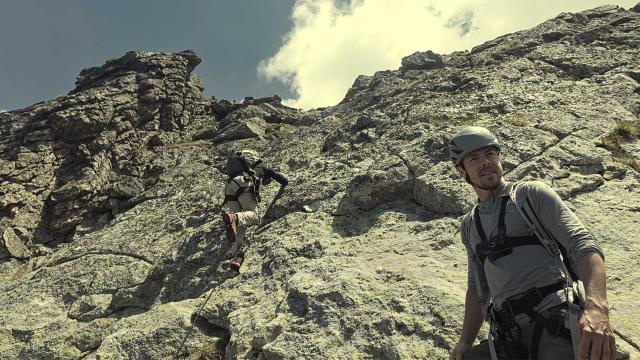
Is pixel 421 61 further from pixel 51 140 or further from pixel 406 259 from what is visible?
pixel 51 140

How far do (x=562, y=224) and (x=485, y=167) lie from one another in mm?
1108

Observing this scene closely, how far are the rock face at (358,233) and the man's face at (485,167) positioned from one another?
3.30 metres

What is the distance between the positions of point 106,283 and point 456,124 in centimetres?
1291

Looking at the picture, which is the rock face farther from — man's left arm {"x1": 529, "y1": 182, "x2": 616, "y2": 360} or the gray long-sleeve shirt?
man's left arm {"x1": 529, "y1": 182, "x2": 616, "y2": 360}

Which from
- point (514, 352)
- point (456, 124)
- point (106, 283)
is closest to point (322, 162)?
point (456, 124)

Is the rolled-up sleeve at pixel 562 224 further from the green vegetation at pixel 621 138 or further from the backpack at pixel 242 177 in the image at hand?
the backpack at pixel 242 177

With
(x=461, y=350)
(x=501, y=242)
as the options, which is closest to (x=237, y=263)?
(x=461, y=350)

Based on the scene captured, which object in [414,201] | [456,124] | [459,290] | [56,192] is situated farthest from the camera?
[56,192]

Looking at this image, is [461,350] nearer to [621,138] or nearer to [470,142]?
[470,142]

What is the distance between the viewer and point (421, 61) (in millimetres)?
32812

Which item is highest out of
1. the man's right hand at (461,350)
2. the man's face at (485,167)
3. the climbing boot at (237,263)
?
the climbing boot at (237,263)

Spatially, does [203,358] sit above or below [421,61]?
below

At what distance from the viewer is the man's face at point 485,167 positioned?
4.63m

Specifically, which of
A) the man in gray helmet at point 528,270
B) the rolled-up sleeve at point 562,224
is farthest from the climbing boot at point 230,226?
the rolled-up sleeve at point 562,224
